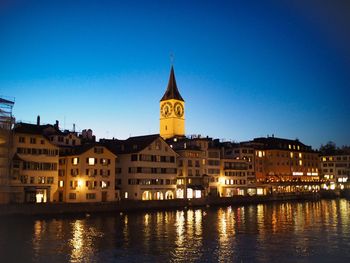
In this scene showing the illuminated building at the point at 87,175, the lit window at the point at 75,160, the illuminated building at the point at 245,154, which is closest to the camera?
the illuminated building at the point at 87,175

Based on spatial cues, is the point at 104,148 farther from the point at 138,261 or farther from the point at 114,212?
the point at 138,261

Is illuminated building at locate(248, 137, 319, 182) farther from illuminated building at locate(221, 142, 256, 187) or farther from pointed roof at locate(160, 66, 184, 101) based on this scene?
pointed roof at locate(160, 66, 184, 101)

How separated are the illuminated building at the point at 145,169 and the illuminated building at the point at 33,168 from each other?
18.2 m

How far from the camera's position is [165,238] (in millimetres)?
55094

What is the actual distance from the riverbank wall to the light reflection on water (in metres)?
4.07

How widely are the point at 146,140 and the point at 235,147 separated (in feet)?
163

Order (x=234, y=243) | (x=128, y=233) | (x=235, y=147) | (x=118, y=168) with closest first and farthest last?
(x=234, y=243) → (x=128, y=233) → (x=118, y=168) → (x=235, y=147)

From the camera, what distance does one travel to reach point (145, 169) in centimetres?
10700

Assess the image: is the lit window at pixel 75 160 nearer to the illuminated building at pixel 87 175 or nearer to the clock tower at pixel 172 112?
the illuminated building at pixel 87 175

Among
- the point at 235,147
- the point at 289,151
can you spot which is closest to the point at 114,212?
the point at 235,147

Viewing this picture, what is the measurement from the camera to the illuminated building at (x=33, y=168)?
282 ft

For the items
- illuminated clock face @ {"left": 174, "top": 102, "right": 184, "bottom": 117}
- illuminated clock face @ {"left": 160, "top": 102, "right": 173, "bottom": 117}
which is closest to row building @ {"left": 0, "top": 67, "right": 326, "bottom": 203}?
illuminated clock face @ {"left": 174, "top": 102, "right": 184, "bottom": 117}

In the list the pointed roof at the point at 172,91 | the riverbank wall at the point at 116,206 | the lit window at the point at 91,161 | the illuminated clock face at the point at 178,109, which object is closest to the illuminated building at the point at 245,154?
the riverbank wall at the point at 116,206

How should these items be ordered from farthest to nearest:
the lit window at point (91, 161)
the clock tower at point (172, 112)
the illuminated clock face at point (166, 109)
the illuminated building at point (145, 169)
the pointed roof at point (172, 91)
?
the pointed roof at point (172, 91) < the illuminated clock face at point (166, 109) < the clock tower at point (172, 112) < the illuminated building at point (145, 169) < the lit window at point (91, 161)
